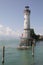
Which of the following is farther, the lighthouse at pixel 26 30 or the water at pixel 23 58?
the lighthouse at pixel 26 30

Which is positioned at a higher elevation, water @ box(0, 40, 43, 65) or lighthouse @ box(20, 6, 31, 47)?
lighthouse @ box(20, 6, 31, 47)

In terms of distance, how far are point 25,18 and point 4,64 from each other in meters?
34.7

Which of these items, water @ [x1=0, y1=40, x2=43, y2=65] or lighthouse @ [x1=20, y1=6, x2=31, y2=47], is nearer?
water @ [x1=0, y1=40, x2=43, y2=65]

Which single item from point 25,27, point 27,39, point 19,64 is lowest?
point 19,64

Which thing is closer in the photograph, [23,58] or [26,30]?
[23,58]

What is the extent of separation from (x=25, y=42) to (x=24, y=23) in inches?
254

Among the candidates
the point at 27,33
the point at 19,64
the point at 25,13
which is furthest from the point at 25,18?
the point at 19,64

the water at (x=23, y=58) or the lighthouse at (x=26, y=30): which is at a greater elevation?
the lighthouse at (x=26, y=30)

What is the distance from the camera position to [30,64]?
96.6 ft

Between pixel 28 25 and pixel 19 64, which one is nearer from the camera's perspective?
pixel 19 64

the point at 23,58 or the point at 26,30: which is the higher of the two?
the point at 26,30

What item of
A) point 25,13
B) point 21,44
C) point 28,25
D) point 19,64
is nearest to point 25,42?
point 21,44

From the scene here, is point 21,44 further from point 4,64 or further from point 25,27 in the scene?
point 4,64

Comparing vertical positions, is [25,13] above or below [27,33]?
above
